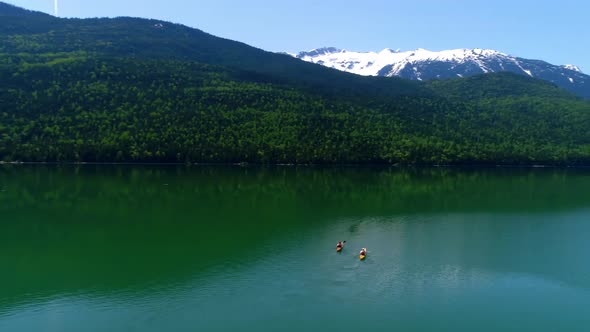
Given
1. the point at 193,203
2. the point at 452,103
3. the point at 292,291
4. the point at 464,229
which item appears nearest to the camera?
the point at 292,291

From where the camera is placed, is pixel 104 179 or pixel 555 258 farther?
pixel 104 179

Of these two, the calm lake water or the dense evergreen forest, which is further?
the dense evergreen forest

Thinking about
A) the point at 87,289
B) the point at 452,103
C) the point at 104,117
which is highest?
the point at 452,103

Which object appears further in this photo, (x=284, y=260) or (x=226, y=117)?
(x=226, y=117)

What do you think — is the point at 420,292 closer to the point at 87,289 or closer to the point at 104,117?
the point at 87,289

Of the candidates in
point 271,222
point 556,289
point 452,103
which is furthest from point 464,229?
point 452,103

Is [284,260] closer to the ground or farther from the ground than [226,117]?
closer to the ground
